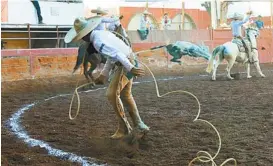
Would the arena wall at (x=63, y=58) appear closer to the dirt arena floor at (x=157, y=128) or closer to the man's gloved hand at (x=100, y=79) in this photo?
the dirt arena floor at (x=157, y=128)

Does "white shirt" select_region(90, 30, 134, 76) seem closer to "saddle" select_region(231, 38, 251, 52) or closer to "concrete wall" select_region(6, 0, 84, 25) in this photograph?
"saddle" select_region(231, 38, 251, 52)

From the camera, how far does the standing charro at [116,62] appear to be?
484 centimetres

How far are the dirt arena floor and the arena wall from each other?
3524 millimetres

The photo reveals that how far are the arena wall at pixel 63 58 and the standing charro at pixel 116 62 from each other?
896 cm

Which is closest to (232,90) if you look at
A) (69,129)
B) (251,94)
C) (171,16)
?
(251,94)

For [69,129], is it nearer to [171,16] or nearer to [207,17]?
[171,16]

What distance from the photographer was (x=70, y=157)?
4664mm

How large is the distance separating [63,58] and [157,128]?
1047cm

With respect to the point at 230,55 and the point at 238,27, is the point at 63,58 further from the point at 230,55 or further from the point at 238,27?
the point at 238,27

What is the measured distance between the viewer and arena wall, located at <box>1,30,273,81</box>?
14.4m

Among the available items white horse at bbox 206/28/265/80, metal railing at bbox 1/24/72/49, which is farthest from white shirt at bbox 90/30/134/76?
metal railing at bbox 1/24/72/49

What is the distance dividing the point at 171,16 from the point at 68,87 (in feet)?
61.6

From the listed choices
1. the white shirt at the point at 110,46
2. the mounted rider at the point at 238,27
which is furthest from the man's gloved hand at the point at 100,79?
the mounted rider at the point at 238,27


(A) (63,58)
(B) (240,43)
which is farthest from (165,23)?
(B) (240,43)
